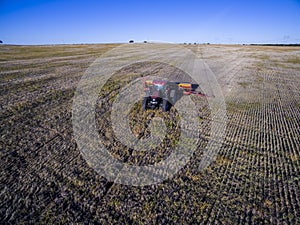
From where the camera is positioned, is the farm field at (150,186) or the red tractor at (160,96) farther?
the red tractor at (160,96)

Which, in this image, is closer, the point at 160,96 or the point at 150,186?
the point at 150,186

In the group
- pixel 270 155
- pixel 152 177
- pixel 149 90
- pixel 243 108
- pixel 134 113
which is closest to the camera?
pixel 152 177

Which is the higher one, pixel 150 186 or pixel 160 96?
pixel 160 96

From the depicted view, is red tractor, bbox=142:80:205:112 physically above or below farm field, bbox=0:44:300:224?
above

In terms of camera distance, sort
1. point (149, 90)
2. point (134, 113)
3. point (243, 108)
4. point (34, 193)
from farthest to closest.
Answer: point (243, 108), point (149, 90), point (134, 113), point (34, 193)

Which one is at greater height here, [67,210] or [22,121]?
[22,121]

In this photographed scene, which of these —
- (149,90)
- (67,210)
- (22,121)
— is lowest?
(67,210)

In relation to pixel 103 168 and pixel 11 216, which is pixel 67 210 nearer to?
A: pixel 11 216

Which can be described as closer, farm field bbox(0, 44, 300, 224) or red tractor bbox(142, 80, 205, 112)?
farm field bbox(0, 44, 300, 224)

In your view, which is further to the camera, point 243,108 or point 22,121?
point 243,108

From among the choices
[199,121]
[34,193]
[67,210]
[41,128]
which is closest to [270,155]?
[199,121]

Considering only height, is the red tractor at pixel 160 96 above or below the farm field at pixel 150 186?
above
